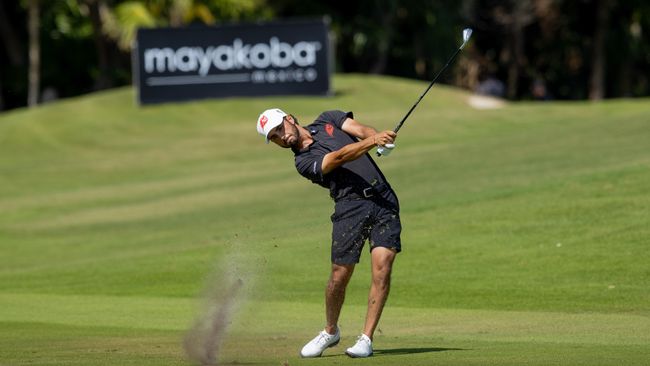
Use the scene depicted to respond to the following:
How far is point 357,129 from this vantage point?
11.5 meters

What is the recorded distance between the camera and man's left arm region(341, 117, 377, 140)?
1140cm

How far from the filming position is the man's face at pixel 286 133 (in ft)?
37.0

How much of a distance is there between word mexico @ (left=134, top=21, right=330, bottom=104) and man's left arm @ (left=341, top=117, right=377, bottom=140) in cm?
2871

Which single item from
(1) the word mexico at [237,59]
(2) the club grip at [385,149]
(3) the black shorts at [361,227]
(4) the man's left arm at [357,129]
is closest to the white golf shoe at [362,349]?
(3) the black shorts at [361,227]

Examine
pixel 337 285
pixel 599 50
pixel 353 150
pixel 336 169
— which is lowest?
pixel 599 50

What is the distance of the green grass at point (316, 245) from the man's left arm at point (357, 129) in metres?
1.55

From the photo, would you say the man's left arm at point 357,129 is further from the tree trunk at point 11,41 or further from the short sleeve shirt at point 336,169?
the tree trunk at point 11,41

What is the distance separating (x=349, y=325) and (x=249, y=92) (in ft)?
90.6

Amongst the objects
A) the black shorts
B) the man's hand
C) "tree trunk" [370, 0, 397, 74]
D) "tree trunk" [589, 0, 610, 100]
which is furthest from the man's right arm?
"tree trunk" [589, 0, 610, 100]

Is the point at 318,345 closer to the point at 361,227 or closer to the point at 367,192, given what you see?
the point at 361,227

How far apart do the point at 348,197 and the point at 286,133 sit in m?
0.70

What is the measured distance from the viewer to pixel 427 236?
20.7 meters

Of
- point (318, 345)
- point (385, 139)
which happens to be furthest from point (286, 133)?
point (318, 345)

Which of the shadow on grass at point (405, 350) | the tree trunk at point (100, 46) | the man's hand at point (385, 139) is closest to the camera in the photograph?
the man's hand at point (385, 139)
